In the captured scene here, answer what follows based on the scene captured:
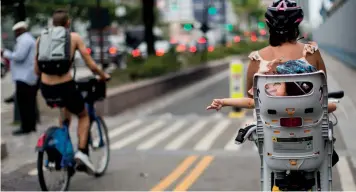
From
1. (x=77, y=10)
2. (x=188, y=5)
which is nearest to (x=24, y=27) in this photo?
(x=77, y=10)

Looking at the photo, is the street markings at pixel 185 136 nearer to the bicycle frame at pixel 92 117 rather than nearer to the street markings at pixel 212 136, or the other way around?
the street markings at pixel 212 136

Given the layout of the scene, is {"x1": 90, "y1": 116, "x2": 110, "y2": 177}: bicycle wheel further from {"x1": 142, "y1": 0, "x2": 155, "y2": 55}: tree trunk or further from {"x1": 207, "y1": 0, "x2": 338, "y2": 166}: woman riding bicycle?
{"x1": 142, "y1": 0, "x2": 155, "y2": 55}: tree trunk

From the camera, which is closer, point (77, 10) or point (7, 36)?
point (77, 10)

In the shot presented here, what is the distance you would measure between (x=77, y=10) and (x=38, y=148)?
28.6 meters

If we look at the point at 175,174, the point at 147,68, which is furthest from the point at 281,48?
the point at 147,68

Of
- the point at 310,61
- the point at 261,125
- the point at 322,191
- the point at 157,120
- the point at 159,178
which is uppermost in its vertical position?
the point at 310,61

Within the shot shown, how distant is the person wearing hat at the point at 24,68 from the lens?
1203cm

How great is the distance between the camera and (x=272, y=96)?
4.44 m

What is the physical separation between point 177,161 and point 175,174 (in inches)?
39.2

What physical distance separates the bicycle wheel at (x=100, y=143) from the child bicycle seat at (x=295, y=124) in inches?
173

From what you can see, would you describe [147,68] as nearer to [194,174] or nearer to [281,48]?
[194,174]

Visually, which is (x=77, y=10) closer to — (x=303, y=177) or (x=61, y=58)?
(x=61, y=58)

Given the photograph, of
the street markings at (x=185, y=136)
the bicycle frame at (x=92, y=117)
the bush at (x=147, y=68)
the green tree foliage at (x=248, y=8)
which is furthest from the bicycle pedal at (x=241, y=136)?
the green tree foliage at (x=248, y=8)

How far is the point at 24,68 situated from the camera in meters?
12.2
